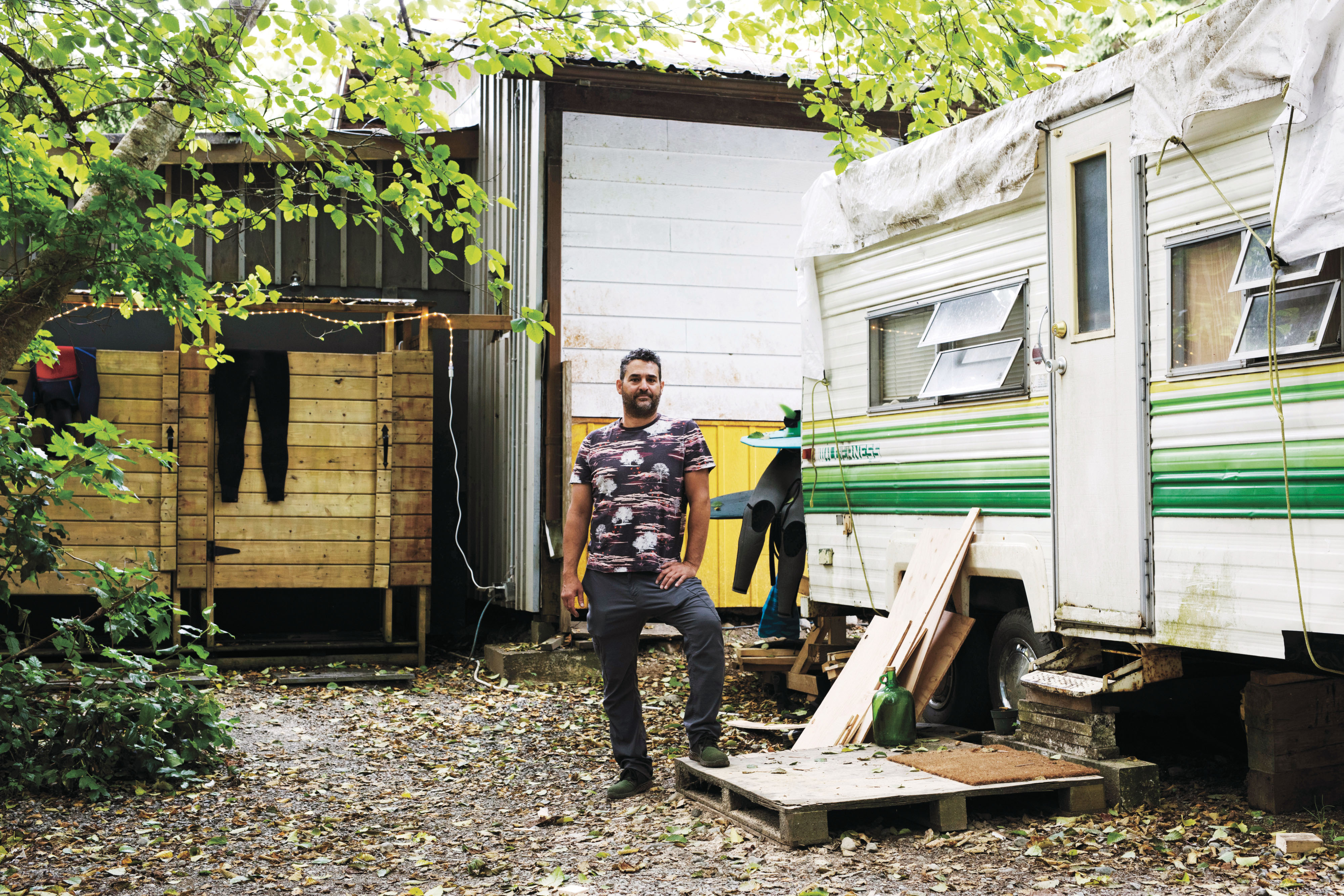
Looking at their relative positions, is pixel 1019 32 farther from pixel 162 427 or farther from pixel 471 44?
pixel 162 427

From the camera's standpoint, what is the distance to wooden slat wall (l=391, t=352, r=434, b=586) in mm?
10109

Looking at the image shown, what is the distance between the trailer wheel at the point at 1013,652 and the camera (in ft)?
19.7

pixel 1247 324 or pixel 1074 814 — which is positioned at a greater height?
pixel 1247 324

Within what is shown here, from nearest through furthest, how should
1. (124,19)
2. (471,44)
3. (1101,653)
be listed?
1. (124,19)
2. (1101,653)
3. (471,44)

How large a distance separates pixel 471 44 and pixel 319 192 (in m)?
1.41

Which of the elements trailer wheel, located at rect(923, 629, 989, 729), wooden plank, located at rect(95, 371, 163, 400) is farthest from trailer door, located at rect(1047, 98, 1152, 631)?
wooden plank, located at rect(95, 371, 163, 400)

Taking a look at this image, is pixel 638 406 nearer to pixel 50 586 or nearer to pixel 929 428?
pixel 929 428

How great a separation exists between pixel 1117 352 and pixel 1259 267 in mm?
753

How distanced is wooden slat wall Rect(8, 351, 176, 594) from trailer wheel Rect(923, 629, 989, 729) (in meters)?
6.01

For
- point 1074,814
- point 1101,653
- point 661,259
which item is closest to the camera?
point 1074,814

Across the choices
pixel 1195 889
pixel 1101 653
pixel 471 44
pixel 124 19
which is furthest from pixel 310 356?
pixel 1195 889

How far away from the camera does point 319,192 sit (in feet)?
19.4

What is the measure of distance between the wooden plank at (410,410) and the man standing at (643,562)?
15.3 feet

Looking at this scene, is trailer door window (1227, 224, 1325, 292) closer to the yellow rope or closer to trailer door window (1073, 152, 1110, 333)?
the yellow rope
